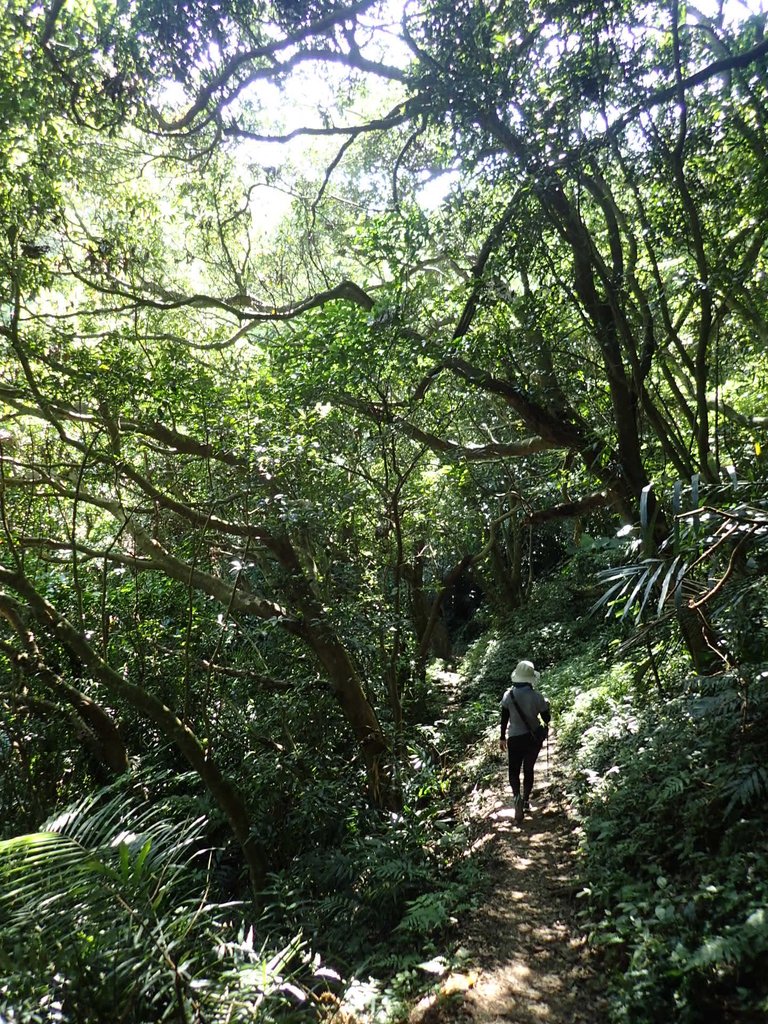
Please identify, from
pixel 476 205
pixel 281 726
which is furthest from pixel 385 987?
pixel 476 205

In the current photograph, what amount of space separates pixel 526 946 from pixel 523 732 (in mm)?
2227

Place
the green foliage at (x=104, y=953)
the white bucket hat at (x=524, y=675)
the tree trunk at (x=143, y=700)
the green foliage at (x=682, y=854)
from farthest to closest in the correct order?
the white bucket hat at (x=524, y=675) < the tree trunk at (x=143, y=700) < the green foliage at (x=682, y=854) < the green foliage at (x=104, y=953)

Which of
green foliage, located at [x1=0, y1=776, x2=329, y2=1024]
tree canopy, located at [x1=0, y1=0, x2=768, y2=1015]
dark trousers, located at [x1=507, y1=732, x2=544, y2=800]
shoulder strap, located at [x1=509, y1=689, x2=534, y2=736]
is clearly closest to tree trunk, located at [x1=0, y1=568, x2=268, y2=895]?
tree canopy, located at [x1=0, y1=0, x2=768, y2=1015]

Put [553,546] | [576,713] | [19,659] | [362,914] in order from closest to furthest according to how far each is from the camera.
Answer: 1. [362,914]
2. [19,659]
3. [576,713]
4. [553,546]

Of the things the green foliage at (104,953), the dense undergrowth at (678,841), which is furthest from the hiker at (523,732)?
the green foliage at (104,953)

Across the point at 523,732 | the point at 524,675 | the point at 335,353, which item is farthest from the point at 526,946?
the point at 335,353

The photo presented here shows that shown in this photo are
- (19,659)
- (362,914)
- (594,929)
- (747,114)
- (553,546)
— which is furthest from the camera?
(553,546)

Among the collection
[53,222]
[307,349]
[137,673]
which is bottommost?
[137,673]

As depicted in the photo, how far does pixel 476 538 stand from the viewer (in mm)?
15664

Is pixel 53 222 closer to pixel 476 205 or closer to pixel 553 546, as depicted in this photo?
pixel 476 205

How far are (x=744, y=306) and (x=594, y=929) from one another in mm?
6232

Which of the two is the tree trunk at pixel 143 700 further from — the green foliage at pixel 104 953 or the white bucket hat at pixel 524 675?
the white bucket hat at pixel 524 675

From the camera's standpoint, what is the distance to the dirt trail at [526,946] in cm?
361

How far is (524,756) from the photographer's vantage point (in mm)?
6355
